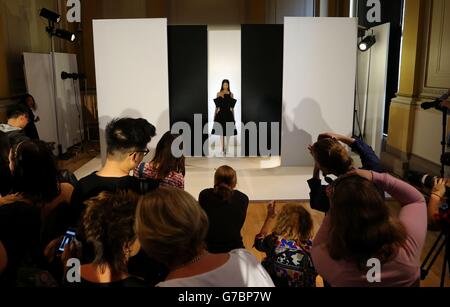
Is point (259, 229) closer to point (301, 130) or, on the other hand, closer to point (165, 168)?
point (165, 168)

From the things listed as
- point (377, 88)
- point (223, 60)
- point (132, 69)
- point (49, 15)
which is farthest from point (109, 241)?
point (223, 60)

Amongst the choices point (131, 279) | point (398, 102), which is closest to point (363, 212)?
point (131, 279)

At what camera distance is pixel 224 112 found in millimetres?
6336

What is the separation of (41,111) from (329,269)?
230 inches

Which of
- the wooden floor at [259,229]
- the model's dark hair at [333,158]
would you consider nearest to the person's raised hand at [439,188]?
the model's dark hair at [333,158]

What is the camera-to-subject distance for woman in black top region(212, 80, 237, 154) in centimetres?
629

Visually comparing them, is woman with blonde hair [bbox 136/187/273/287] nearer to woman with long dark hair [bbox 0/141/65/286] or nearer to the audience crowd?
the audience crowd

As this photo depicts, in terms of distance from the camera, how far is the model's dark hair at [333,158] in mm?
1877

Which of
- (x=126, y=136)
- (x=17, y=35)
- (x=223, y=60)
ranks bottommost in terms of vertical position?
(x=126, y=136)

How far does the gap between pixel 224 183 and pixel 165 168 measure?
35cm

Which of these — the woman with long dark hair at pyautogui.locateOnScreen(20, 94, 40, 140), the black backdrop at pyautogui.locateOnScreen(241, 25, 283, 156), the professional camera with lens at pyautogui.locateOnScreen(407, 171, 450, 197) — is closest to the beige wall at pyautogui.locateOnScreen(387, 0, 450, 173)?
the black backdrop at pyautogui.locateOnScreen(241, 25, 283, 156)

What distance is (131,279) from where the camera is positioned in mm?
1235

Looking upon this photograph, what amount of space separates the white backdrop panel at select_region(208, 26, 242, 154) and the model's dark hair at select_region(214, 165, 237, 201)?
4.61 m
